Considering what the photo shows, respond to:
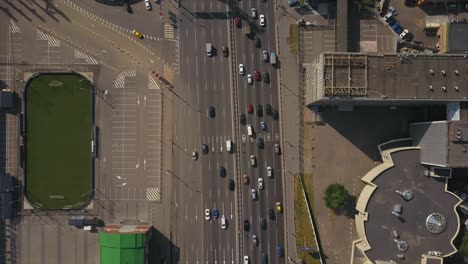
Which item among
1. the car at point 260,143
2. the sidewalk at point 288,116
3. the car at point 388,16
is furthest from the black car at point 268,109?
the car at point 388,16

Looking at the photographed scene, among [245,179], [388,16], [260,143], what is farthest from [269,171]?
[388,16]

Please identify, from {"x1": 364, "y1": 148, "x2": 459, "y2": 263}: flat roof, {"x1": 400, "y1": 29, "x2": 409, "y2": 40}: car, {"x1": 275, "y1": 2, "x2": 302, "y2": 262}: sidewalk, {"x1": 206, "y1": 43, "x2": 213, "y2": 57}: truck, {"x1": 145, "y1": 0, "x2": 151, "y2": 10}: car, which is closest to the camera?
{"x1": 364, "y1": 148, "x2": 459, "y2": 263}: flat roof

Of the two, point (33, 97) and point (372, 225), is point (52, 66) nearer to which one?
point (33, 97)

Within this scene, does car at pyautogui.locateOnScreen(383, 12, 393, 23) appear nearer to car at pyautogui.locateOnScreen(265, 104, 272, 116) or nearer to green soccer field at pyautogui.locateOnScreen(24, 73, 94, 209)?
car at pyautogui.locateOnScreen(265, 104, 272, 116)

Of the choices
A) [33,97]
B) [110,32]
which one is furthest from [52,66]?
[110,32]

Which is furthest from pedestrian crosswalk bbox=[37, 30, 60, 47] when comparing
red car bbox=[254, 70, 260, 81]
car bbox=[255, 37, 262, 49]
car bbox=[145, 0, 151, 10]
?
red car bbox=[254, 70, 260, 81]

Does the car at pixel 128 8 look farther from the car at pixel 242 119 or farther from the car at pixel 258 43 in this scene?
the car at pixel 242 119
